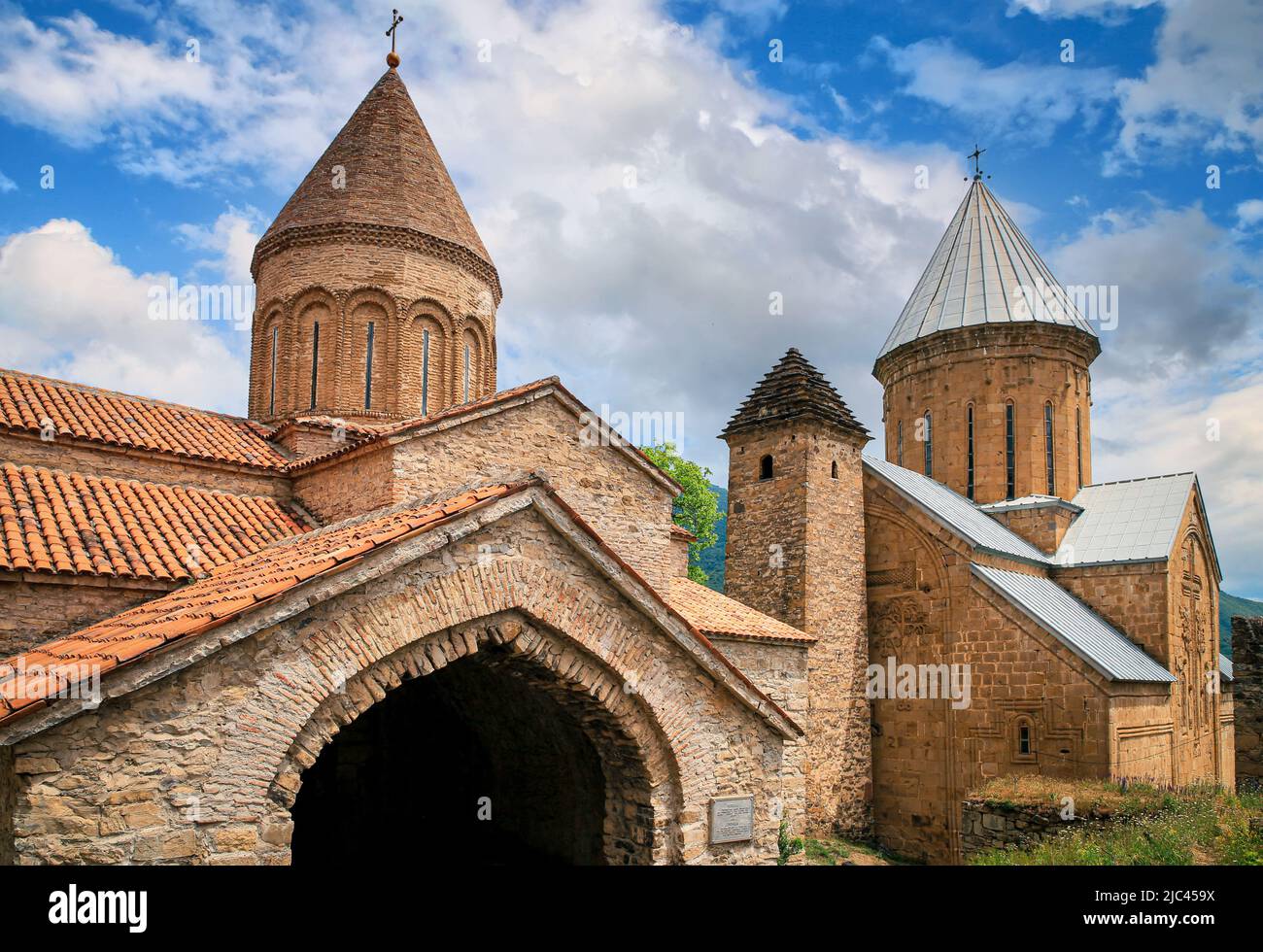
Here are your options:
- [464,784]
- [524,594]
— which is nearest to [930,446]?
[464,784]

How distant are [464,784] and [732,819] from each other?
157 inches

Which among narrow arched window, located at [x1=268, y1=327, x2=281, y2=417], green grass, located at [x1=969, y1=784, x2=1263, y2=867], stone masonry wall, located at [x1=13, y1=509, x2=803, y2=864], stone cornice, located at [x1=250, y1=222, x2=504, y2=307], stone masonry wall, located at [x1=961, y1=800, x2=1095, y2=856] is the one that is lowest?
stone masonry wall, located at [x1=961, y1=800, x2=1095, y2=856]

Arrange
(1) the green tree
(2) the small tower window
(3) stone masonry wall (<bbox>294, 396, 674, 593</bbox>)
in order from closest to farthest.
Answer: (3) stone masonry wall (<bbox>294, 396, 674, 593</bbox>)
(2) the small tower window
(1) the green tree

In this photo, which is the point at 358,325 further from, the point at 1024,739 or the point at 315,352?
the point at 1024,739

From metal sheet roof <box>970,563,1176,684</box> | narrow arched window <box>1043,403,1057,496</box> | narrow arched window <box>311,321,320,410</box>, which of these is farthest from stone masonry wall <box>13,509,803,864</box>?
narrow arched window <box>1043,403,1057,496</box>

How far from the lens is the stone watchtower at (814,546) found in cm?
1567

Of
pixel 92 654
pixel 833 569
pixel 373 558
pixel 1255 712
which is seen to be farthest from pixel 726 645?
pixel 1255 712

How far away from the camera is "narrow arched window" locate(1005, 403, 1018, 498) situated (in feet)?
69.6

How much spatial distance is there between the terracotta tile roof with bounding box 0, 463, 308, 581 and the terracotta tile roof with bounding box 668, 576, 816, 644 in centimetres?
549

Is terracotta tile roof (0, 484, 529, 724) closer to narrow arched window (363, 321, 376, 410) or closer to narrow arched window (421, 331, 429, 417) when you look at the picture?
narrow arched window (363, 321, 376, 410)

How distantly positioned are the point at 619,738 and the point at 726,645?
6046 mm

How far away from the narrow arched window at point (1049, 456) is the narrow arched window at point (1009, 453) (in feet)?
2.45

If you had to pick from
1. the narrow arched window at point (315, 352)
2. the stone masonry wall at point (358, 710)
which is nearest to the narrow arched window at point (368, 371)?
the narrow arched window at point (315, 352)

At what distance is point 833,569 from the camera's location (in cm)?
1641
